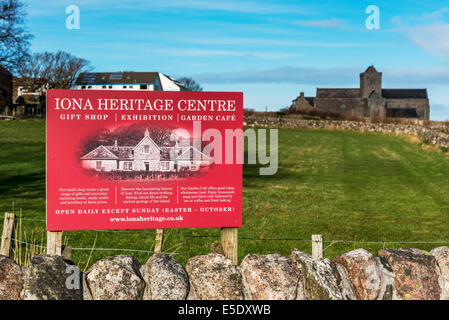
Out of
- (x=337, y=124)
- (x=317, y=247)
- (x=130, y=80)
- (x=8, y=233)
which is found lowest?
(x=317, y=247)

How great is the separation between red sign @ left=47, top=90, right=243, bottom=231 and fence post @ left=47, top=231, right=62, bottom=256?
139 millimetres

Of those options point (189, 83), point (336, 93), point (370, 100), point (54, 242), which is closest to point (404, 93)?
point (370, 100)

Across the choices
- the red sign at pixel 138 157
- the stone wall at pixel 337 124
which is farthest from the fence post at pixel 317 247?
the stone wall at pixel 337 124

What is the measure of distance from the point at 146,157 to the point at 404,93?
447 feet

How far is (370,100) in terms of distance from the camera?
5054 inches

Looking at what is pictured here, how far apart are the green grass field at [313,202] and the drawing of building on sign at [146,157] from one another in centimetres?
264

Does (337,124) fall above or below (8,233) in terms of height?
above

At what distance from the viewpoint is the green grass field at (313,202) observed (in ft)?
39.8

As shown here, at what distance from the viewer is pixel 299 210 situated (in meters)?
16.9

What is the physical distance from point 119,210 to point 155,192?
1.55 feet

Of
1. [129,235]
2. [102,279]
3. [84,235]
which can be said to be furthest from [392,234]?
[102,279]

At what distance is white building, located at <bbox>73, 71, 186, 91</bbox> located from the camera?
95875 millimetres

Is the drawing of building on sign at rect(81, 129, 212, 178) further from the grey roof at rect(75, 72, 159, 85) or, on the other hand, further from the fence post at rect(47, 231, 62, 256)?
the grey roof at rect(75, 72, 159, 85)

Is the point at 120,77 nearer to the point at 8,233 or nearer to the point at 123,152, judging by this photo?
the point at 8,233
